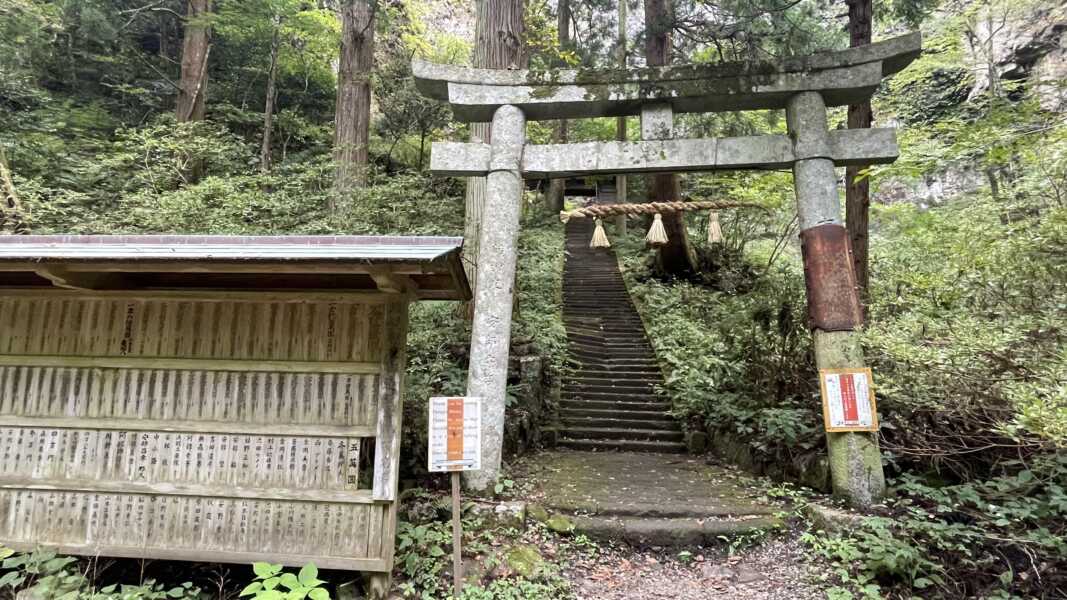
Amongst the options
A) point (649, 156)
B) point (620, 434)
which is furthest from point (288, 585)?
point (620, 434)

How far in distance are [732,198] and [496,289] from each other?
8553mm

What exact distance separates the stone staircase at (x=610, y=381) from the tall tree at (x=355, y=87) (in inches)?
216

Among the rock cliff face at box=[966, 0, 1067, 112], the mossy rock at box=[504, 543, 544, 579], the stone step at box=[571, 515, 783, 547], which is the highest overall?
the rock cliff face at box=[966, 0, 1067, 112]

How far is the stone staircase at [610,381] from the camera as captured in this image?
7695 mm

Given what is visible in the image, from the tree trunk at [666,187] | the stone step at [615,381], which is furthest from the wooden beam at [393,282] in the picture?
the tree trunk at [666,187]

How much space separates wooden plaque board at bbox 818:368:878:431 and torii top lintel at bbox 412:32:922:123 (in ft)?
9.65

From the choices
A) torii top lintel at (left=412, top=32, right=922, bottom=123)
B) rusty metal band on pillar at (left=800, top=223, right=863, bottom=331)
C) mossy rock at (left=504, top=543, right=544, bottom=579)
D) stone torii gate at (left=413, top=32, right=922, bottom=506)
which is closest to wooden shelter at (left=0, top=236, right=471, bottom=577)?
mossy rock at (left=504, top=543, right=544, bottom=579)

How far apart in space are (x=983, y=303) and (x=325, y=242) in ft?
21.0

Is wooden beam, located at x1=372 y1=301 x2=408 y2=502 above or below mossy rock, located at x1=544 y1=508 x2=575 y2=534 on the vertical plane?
above

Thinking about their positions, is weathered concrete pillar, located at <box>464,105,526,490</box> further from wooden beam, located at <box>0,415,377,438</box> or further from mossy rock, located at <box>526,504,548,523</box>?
wooden beam, located at <box>0,415,377,438</box>

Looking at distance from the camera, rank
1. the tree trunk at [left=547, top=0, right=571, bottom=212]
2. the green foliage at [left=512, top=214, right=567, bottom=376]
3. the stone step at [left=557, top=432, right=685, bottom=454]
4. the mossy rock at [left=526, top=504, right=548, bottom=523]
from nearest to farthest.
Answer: the mossy rock at [left=526, top=504, right=548, bottom=523] → the stone step at [left=557, top=432, right=685, bottom=454] → the green foliage at [left=512, top=214, right=567, bottom=376] → the tree trunk at [left=547, top=0, right=571, bottom=212]

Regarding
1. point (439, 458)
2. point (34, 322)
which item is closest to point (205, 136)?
point (34, 322)

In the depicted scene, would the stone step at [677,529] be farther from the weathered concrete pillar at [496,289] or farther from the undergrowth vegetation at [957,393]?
the weathered concrete pillar at [496,289]

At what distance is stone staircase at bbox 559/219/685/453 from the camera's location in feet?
25.2
